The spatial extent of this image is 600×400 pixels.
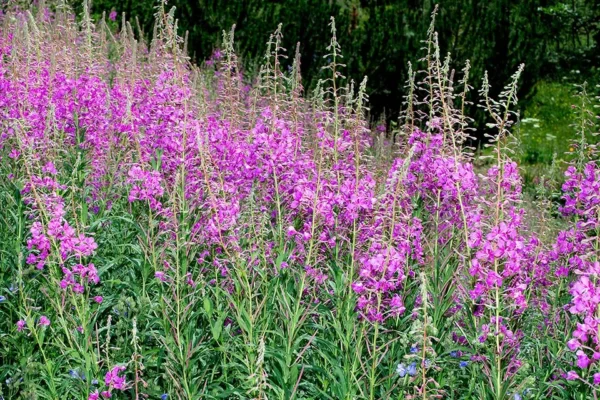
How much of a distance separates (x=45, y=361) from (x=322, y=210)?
1.36 m

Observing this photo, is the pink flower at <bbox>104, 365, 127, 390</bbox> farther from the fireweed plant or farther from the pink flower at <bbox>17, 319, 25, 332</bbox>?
the pink flower at <bbox>17, 319, 25, 332</bbox>

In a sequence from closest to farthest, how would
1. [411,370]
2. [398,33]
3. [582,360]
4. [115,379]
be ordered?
[582,360] < [411,370] < [115,379] < [398,33]

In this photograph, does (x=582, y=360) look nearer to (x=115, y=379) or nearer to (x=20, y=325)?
(x=115, y=379)

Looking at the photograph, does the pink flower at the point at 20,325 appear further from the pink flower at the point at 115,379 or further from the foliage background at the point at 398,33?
the foliage background at the point at 398,33

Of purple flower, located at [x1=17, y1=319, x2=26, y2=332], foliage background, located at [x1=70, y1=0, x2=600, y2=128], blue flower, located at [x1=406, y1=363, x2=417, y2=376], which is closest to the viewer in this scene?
blue flower, located at [x1=406, y1=363, x2=417, y2=376]

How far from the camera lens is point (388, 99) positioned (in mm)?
11047

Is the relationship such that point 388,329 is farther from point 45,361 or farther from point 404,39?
point 404,39

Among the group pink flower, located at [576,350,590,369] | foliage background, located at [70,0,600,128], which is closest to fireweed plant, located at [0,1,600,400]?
pink flower, located at [576,350,590,369]

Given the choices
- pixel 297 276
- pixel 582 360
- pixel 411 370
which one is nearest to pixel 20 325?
pixel 297 276

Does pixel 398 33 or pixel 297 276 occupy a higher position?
pixel 297 276

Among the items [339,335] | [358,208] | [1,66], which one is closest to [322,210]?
[358,208]

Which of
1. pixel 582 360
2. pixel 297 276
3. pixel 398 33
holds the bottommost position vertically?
pixel 398 33

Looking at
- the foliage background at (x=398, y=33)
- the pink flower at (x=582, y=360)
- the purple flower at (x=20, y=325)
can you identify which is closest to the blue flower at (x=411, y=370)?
the pink flower at (x=582, y=360)

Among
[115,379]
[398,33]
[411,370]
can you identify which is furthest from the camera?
[398,33]
